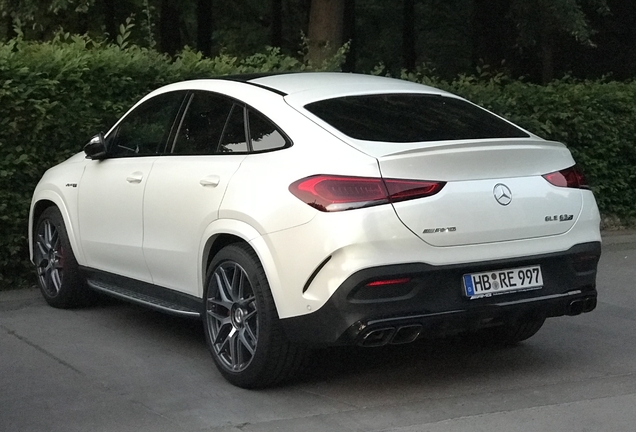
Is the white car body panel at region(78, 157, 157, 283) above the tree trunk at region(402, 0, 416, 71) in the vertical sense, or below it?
above

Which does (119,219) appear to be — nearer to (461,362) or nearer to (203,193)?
(203,193)

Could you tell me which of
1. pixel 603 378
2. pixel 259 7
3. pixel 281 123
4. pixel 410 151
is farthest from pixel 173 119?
pixel 259 7

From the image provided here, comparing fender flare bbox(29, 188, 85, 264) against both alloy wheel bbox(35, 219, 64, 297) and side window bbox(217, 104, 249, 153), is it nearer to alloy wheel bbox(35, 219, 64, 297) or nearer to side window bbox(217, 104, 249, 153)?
alloy wheel bbox(35, 219, 64, 297)

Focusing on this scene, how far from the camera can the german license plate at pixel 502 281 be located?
18.2ft

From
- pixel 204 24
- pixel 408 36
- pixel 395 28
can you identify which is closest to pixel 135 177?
pixel 204 24

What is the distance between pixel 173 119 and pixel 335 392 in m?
2.23

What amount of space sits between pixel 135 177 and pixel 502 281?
8.63ft

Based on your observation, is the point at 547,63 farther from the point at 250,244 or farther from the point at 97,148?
the point at 250,244

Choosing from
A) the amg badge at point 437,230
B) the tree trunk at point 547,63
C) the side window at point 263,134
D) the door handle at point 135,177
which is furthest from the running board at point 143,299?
the tree trunk at point 547,63

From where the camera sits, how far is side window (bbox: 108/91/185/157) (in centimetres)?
705

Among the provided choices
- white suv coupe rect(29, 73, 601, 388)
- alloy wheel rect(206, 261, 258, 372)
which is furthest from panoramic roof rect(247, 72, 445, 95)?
alloy wheel rect(206, 261, 258, 372)

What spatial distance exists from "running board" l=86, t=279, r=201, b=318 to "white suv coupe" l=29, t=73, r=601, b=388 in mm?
19

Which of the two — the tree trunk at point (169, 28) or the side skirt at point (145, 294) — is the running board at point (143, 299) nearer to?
the side skirt at point (145, 294)

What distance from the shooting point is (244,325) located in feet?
19.2
